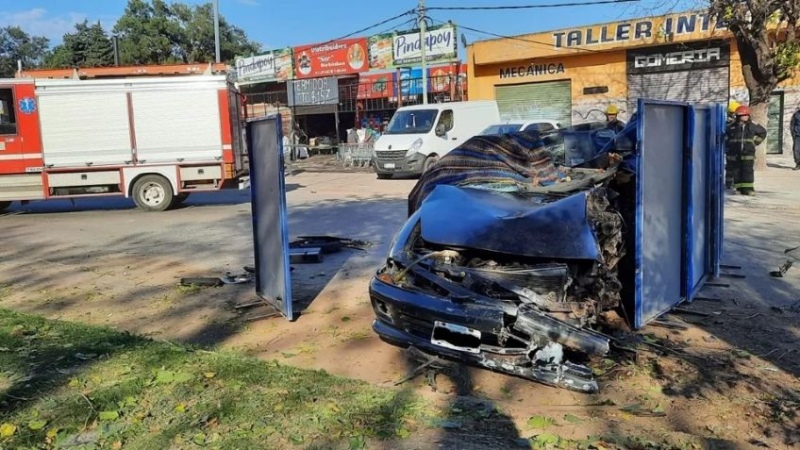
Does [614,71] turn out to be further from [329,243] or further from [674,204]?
[674,204]

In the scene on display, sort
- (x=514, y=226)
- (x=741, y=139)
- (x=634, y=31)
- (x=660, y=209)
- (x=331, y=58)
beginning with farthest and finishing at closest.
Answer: (x=331, y=58), (x=634, y=31), (x=741, y=139), (x=660, y=209), (x=514, y=226)

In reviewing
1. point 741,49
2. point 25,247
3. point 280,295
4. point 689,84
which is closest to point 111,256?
point 25,247

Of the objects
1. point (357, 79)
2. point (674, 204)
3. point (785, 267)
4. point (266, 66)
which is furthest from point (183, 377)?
point (266, 66)

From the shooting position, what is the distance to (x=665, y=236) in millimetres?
5176

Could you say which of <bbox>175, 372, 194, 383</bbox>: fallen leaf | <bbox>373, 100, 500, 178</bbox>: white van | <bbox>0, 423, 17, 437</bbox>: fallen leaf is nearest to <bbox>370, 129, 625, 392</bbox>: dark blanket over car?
<bbox>175, 372, 194, 383</bbox>: fallen leaf

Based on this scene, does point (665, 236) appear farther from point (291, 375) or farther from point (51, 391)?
point (51, 391)

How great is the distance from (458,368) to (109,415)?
2.06m

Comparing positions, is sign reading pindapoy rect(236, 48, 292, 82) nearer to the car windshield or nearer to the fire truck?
the car windshield

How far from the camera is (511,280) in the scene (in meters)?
4.24

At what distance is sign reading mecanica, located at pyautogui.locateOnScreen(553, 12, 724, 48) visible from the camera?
75.0 feet

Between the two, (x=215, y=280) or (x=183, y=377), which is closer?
(x=183, y=377)

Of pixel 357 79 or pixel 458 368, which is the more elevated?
pixel 357 79

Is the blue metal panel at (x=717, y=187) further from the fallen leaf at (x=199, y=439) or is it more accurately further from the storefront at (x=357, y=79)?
the storefront at (x=357, y=79)

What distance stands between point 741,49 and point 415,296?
45.6ft
